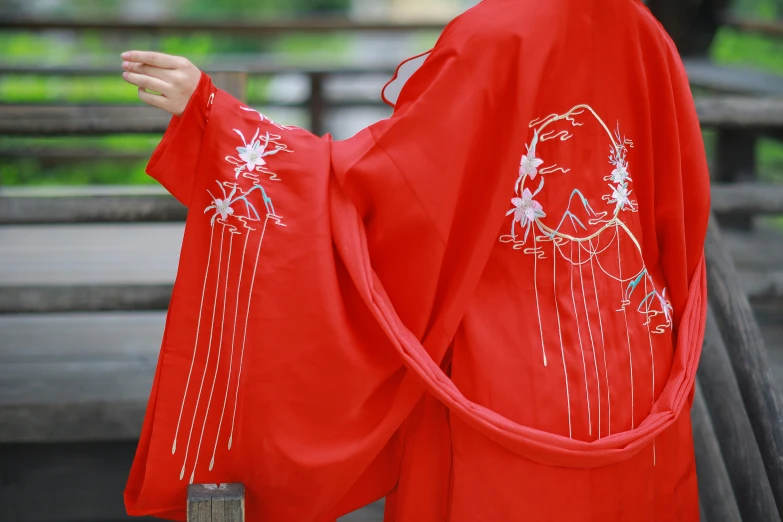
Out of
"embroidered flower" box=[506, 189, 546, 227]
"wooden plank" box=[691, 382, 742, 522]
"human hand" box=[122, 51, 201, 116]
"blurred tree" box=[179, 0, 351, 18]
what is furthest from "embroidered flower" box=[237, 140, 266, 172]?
"blurred tree" box=[179, 0, 351, 18]

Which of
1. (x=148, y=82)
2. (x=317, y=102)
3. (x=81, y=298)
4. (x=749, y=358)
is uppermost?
(x=148, y=82)

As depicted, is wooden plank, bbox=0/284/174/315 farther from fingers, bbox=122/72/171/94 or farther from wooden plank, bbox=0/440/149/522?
fingers, bbox=122/72/171/94

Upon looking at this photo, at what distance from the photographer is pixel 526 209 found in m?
1.24

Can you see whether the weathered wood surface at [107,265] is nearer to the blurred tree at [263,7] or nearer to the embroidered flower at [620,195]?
the embroidered flower at [620,195]

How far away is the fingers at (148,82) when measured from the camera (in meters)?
1.21

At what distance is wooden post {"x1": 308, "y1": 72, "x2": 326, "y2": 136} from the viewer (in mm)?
4483

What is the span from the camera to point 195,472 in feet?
4.18

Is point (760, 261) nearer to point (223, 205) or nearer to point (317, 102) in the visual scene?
point (223, 205)

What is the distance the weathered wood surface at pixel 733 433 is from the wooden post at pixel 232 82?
1.11 m

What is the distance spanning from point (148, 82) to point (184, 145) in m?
0.11

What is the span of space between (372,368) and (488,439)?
205mm

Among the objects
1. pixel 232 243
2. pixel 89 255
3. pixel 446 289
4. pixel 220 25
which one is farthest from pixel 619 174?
pixel 220 25

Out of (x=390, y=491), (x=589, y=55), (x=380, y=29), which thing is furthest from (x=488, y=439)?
(x=380, y=29)

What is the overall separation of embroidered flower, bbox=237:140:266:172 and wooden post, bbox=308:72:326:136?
326cm
